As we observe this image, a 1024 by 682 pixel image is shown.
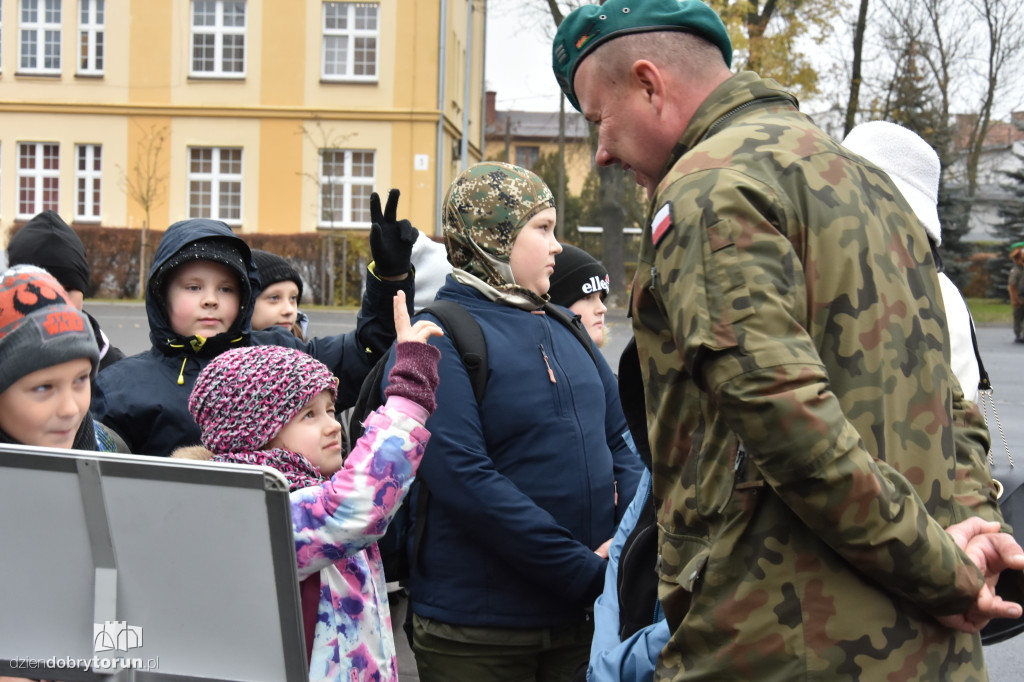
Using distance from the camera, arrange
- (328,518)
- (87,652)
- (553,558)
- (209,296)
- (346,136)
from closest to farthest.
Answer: (87,652)
(328,518)
(553,558)
(209,296)
(346,136)

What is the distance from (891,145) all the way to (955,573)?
5.21 feet

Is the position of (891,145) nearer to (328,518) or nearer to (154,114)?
(328,518)

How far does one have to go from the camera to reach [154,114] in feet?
96.2

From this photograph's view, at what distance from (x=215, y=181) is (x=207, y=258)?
2816cm

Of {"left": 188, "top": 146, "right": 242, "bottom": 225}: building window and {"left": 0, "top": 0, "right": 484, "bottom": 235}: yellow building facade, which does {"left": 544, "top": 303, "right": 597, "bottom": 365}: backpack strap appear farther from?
{"left": 188, "top": 146, "right": 242, "bottom": 225}: building window

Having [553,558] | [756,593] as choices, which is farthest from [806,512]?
[553,558]

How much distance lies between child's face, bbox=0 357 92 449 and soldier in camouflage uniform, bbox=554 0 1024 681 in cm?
135

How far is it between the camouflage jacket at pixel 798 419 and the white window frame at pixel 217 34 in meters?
29.6

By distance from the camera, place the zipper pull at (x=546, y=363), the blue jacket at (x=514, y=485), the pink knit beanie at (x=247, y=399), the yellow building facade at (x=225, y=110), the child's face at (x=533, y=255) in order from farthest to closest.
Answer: the yellow building facade at (x=225, y=110) < the child's face at (x=533, y=255) < the zipper pull at (x=546, y=363) < the blue jacket at (x=514, y=485) < the pink knit beanie at (x=247, y=399)

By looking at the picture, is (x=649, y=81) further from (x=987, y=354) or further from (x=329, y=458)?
(x=987, y=354)

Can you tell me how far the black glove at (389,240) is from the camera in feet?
10.8

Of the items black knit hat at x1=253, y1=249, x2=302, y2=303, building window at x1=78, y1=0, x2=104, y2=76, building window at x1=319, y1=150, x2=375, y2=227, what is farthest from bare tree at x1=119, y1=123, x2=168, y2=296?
black knit hat at x1=253, y1=249, x2=302, y2=303

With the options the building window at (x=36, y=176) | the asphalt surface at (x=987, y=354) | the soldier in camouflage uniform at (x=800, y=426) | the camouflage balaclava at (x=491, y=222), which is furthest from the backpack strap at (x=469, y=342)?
the building window at (x=36, y=176)

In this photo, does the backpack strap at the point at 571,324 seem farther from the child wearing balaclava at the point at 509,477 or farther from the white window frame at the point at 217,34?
the white window frame at the point at 217,34
